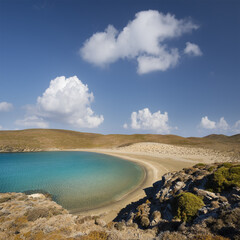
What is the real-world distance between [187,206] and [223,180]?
4654 mm

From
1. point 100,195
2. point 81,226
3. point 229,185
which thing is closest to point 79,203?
point 100,195

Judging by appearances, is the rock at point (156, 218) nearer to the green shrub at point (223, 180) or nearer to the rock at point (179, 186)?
the rock at point (179, 186)

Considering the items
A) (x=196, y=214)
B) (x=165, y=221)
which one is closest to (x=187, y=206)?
(x=196, y=214)

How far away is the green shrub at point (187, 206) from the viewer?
26.2ft

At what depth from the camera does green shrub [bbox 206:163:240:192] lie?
998 centimetres

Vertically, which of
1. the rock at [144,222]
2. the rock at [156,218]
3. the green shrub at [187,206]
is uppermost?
the green shrub at [187,206]

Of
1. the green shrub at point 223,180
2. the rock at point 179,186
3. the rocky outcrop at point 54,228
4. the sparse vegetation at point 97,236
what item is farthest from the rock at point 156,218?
the green shrub at point 223,180

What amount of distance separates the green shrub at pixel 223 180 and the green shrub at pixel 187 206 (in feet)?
9.27

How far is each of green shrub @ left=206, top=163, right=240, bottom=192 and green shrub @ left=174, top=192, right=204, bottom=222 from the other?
283 cm

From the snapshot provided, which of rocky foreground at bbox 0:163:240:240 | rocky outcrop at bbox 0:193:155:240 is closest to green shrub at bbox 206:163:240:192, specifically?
rocky foreground at bbox 0:163:240:240

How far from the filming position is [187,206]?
27.4 feet

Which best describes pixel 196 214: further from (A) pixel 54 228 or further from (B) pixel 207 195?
(A) pixel 54 228

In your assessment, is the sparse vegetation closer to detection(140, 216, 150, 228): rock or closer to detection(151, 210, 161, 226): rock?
detection(140, 216, 150, 228): rock

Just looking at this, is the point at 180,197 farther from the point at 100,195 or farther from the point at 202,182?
the point at 100,195
